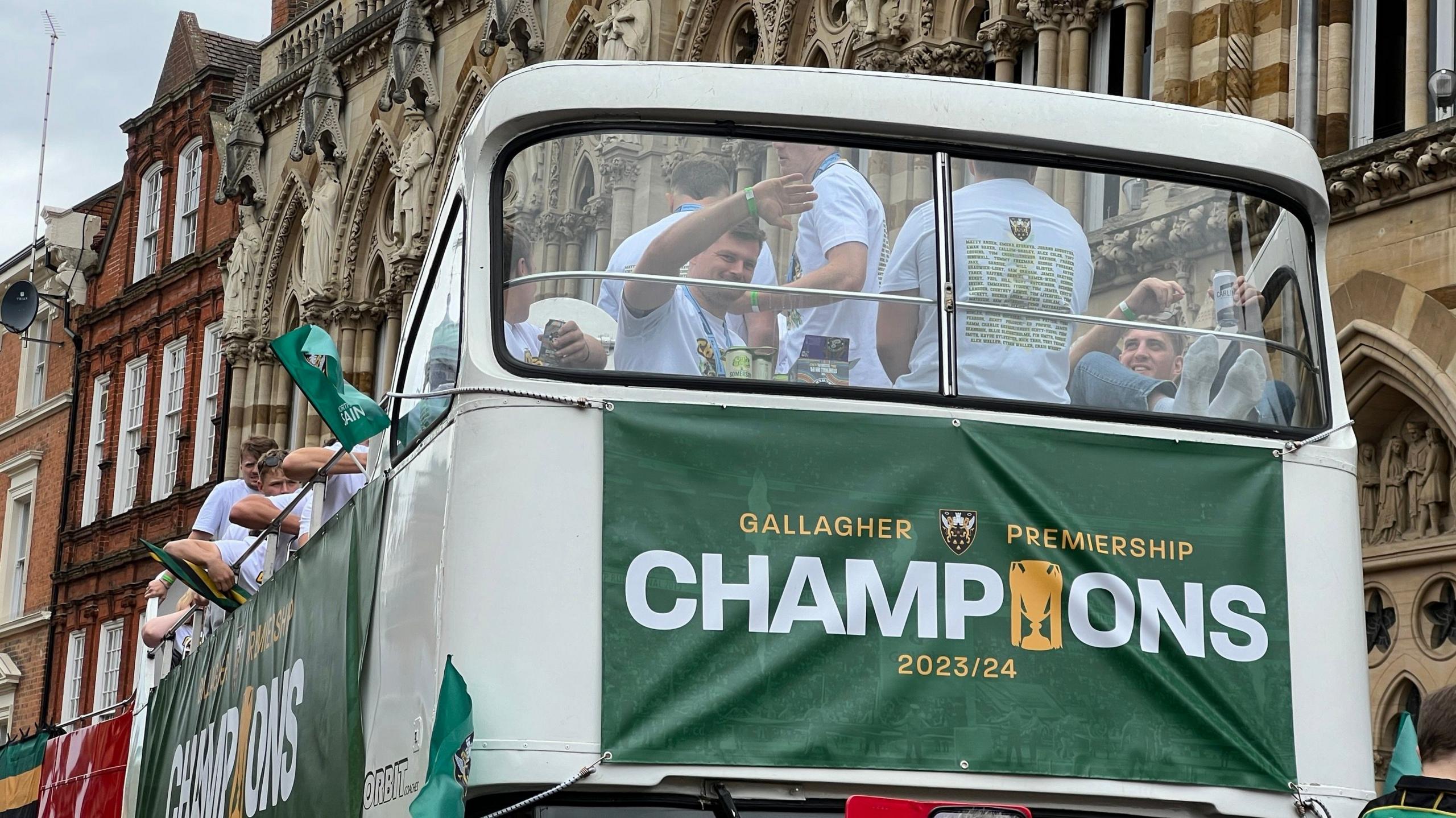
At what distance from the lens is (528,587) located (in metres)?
5.26

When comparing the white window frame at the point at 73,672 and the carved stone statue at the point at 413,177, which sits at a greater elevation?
the carved stone statue at the point at 413,177

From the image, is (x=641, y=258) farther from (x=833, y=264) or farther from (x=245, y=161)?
(x=245, y=161)

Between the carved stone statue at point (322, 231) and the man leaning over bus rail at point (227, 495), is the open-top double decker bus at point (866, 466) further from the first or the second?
the carved stone statue at point (322, 231)

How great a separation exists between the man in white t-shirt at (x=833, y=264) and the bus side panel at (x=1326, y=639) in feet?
4.34

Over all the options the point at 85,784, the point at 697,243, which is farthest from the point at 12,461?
the point at 697,243

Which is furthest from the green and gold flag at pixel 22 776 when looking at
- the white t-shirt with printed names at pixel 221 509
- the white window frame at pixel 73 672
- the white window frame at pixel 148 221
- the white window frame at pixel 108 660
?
the white window frame at pixel 148 221

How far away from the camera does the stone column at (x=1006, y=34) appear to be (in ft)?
57.4

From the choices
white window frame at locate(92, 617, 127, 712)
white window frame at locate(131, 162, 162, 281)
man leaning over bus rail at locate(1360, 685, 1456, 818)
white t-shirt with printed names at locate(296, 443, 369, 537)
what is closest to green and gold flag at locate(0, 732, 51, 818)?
white t-shirt with printed names at locate(296, 443, 369, 537)

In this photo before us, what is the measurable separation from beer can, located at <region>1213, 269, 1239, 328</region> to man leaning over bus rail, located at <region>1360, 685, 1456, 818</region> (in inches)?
73.3

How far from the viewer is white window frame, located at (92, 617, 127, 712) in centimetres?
3522

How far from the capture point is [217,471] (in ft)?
107

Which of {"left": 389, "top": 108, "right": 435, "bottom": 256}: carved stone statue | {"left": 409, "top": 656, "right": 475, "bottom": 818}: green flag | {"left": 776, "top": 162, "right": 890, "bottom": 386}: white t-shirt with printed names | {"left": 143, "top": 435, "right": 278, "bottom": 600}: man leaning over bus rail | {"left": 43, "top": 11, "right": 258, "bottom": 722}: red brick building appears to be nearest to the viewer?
{"left": 409, "top": 656, "right": 475, "bottom": 818}: green flag

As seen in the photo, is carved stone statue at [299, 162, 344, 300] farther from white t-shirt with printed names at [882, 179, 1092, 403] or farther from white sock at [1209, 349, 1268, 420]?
white sock at [1209, 349, 1268, 420]

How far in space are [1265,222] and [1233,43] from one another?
899 cm
